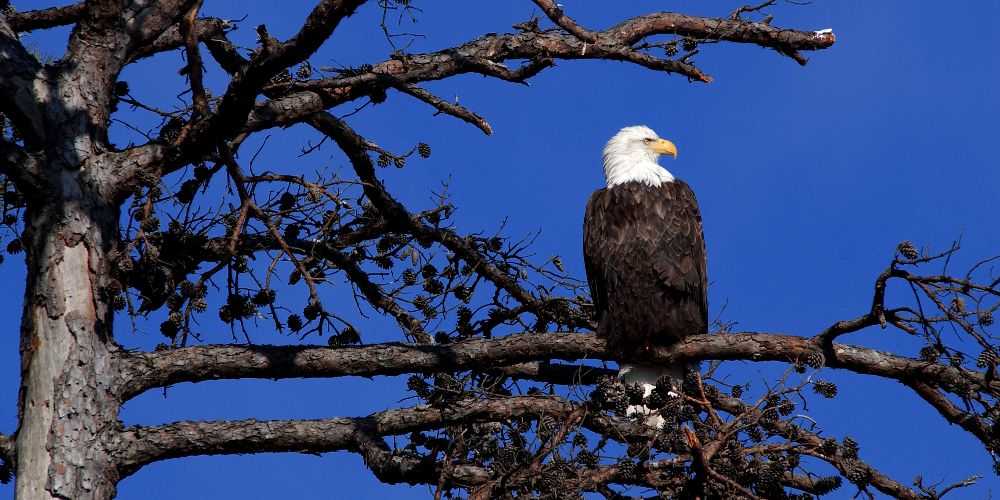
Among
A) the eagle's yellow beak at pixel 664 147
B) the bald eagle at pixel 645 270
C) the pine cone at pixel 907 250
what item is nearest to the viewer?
the pine cone at pixel 907 250

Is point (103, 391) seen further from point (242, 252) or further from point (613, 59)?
point (613, 59)

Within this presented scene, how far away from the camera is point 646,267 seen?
22.2 ft

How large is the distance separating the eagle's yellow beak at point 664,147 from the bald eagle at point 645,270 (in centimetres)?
78

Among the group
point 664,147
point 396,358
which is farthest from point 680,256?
point 396,358

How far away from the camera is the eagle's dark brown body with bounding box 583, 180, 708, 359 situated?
21.9 ft

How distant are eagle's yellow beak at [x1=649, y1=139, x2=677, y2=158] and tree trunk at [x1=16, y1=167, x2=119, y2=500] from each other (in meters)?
3.69

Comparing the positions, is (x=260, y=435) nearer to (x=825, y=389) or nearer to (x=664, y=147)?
(x=825, y=389)

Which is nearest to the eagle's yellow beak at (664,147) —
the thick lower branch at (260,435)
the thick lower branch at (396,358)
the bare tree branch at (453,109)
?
the bare tree branch at (453,109)

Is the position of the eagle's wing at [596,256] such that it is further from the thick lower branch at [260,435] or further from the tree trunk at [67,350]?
the tree trunk at [67,350]

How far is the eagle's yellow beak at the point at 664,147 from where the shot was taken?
7934 mm

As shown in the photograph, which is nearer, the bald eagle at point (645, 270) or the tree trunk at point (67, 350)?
the tree trunk at point (67, 350)

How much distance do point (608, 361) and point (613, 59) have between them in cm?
173

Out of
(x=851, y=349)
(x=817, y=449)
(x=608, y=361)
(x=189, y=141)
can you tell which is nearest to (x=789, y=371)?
(x=817, y=449)

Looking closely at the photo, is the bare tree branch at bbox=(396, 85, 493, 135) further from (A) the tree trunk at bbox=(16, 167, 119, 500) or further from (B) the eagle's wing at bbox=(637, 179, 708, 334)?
(A) the tree trunk at bbox=(16, 167, 119, 500)
